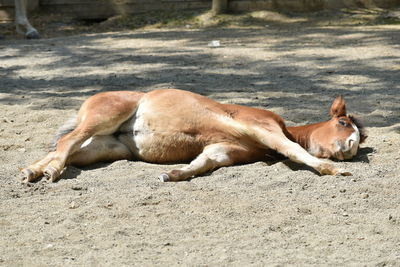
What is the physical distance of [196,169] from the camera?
533 cm

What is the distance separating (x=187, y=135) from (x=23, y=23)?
7586 millimetres

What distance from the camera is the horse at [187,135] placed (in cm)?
550

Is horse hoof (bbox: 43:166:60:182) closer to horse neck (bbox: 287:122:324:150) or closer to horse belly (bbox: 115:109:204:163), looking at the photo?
horse belly (bbox: 115:109:204:163)

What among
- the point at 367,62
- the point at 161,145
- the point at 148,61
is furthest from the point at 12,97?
the point at 367,62

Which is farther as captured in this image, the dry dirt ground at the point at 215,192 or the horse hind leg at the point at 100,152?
the horse hind leg at the point at 100,152

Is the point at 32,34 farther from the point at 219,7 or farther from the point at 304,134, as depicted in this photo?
the point at 304,134

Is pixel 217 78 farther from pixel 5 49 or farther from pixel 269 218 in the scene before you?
pixel 269 218

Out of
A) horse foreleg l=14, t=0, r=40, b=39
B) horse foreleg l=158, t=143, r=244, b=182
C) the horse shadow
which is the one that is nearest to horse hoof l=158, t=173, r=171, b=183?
horse foreleg l=158, t=143, r=244, b=182

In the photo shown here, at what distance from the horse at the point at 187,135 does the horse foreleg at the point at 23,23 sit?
673 cm

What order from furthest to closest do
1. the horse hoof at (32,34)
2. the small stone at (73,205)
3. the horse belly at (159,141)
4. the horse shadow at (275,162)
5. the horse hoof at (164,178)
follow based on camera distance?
the horse hoof at (32,34)
the horse belly at (159,141)
the horse shadow at (275,162)
the horse hoof at (164,178)
the small stone at (73,205)

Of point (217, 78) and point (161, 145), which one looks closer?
point (161, 145)

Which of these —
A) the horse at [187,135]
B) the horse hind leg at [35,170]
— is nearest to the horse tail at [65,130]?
the horse at [187,135]

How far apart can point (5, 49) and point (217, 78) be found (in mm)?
3760

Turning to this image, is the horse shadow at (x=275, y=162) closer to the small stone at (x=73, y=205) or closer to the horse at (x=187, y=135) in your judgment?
the horse at (x=187, y=135)
